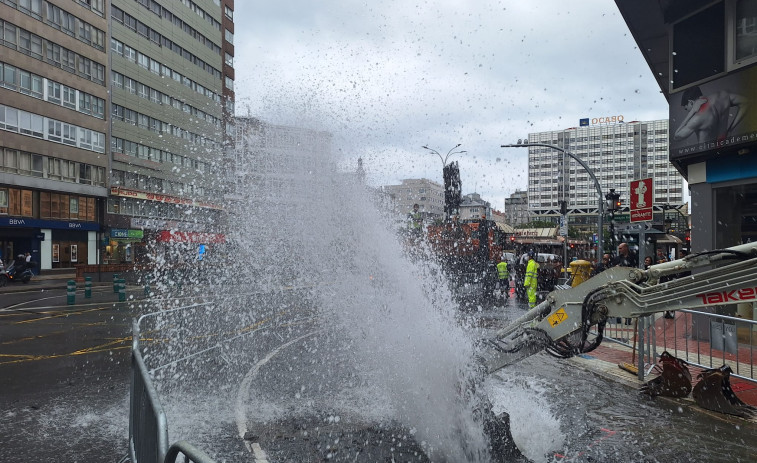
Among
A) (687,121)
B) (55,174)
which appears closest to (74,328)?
(687,121)

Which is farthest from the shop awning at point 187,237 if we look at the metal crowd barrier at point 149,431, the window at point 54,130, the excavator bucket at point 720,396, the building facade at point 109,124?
the excavator bucket at point 720,396

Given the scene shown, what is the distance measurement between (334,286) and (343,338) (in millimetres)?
3104

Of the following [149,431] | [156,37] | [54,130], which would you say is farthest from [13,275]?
[149,431]

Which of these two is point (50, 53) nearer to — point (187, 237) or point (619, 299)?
point (187, 237)

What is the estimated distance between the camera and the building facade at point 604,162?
7956cm

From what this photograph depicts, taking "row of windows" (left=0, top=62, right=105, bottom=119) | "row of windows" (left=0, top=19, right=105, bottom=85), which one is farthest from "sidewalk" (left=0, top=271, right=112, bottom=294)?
"row of windows" (left=0, top=19, right=105, bottom=85)

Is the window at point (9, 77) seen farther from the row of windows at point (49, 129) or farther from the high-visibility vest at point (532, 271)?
the high-visibility vest at point (532, 271)

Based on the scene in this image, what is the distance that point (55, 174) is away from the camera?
37.8 m

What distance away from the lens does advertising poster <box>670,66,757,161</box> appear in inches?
406

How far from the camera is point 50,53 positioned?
37469mm

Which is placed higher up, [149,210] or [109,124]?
[109,124]

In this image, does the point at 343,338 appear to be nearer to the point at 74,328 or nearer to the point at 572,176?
the point at 74,328

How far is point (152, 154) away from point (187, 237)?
11629 mm

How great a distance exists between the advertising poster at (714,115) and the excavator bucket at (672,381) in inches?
223
